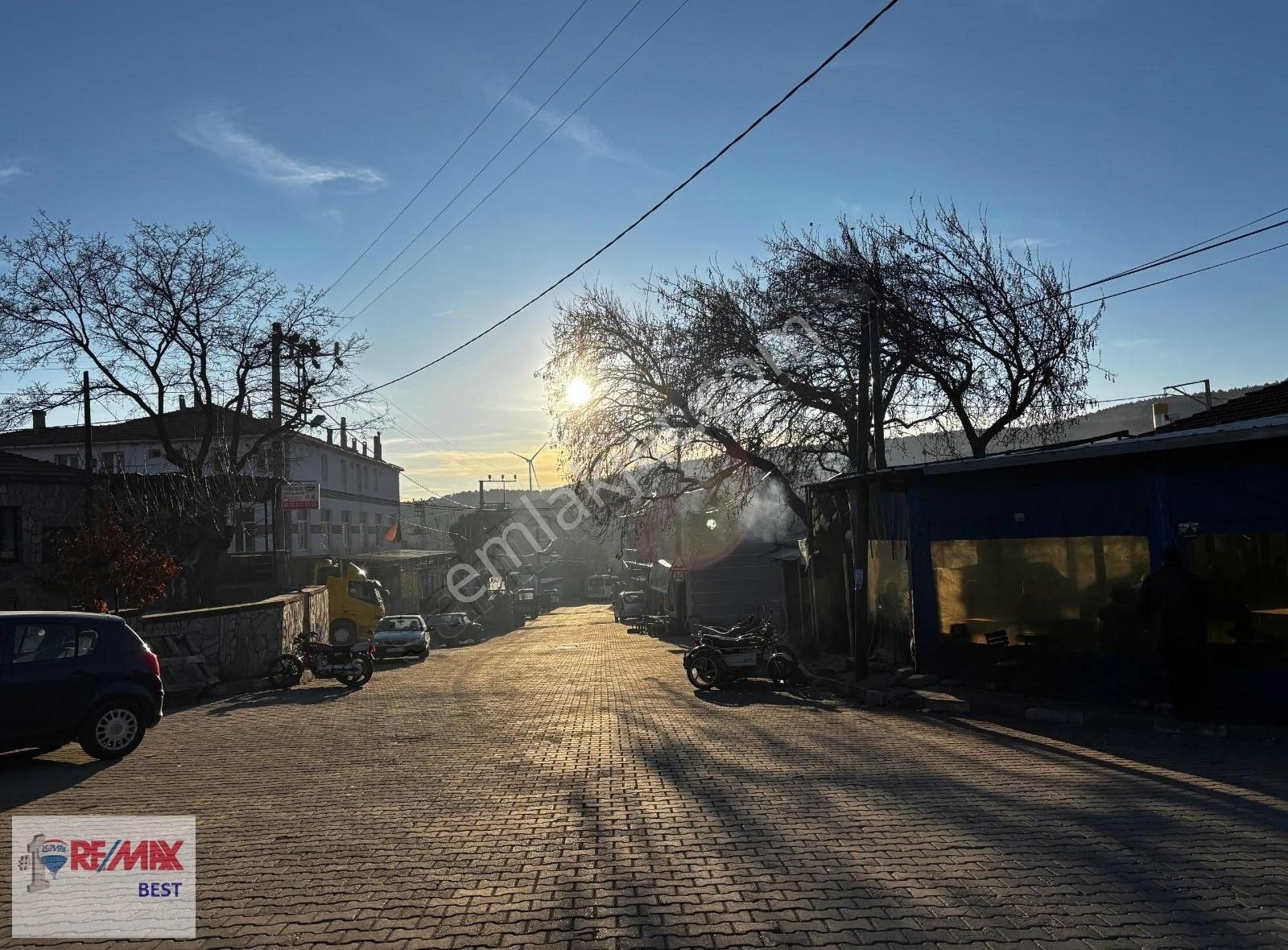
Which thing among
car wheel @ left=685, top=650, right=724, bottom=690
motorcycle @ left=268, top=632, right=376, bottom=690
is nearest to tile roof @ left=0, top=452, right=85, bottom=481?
motorcycle @ left=268, top=632, right=376, bottom=690

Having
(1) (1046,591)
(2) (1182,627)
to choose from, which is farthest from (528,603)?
(2) (1182,627)

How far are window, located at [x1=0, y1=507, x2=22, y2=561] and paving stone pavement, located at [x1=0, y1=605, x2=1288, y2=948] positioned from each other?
19.7m

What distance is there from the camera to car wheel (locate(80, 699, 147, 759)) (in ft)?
35.4

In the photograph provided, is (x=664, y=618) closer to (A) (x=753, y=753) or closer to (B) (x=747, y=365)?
(B) (x=747, y=365)

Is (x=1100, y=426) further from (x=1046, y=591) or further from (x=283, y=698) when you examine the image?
(x=283, y=698)

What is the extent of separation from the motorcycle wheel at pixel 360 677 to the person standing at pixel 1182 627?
1482cm

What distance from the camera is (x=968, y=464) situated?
14.9m

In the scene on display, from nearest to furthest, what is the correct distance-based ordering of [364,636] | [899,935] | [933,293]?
[899,935]
[933,293]
[364,636]

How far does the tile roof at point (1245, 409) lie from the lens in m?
19.6

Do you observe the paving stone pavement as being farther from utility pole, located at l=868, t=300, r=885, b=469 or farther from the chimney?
the chimney

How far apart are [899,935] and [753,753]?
5607 mm

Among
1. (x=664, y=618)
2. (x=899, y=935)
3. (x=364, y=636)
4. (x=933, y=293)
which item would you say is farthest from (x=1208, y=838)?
(x=664, y=618)

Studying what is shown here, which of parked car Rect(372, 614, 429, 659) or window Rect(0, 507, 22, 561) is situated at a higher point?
window Rect(0, 507, 22, 561)

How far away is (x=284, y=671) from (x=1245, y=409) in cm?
2145
